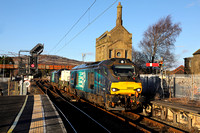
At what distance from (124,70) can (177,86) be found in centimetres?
684

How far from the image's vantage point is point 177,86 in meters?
17.5

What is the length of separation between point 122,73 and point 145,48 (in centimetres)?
2516

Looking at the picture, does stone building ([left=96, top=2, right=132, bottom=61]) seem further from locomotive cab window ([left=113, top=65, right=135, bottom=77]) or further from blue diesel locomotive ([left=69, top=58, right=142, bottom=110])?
locomotive cab window ([left=113, top=65, right=135, bottom=77])

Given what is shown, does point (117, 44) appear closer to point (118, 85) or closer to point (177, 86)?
point (177, 86)

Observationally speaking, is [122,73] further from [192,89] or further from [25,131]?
[25,131]

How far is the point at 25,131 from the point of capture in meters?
7.85

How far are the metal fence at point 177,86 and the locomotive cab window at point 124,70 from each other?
9.56ft

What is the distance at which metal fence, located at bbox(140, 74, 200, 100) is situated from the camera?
1511cm

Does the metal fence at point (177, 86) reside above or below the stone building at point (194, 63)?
below

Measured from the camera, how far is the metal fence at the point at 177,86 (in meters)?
15.1

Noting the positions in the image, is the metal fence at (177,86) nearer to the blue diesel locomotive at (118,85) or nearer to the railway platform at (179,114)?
the railway platform at (179,114)

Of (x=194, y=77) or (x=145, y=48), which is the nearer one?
(x=194, y=77)

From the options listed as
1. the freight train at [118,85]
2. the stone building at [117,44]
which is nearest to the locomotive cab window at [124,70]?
the freight train at [118,85]

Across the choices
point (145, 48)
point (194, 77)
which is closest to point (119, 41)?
point (145, 48)
